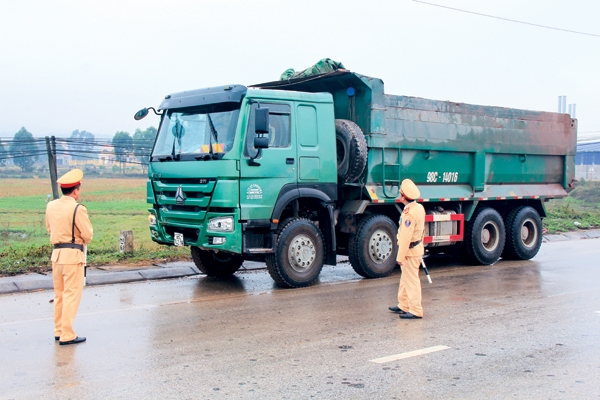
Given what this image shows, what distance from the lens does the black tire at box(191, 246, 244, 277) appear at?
1123 cm

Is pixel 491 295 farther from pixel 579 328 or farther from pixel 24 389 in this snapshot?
pixel 24 389

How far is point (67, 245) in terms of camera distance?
6789mm

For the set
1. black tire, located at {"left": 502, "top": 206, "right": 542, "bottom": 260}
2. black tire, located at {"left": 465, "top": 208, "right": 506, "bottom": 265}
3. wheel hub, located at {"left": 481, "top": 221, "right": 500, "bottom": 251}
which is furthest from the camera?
black tire, located at {"left": 502, "top": 206, "right": 542, "bottom": 260}

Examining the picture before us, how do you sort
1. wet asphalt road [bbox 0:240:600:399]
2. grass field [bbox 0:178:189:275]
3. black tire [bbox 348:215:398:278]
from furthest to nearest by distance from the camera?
grass field [bbox 0:178:189:275]
black tire [bbox 348:215:398:278]
wet asphalt road [bbox 0:240:600:399]

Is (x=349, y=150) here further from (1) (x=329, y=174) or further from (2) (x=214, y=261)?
(2) (x=214, y=261)

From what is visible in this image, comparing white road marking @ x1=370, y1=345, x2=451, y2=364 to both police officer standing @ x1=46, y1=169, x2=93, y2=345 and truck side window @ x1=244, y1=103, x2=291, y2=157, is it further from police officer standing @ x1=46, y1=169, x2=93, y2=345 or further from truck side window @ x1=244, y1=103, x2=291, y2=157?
truck side window @ x1=244, y1=103, x2=291, y2=157

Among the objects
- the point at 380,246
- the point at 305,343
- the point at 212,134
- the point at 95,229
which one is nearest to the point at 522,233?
the point at 380,246

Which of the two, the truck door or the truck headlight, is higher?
the truck door

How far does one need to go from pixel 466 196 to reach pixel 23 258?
26.8 ft

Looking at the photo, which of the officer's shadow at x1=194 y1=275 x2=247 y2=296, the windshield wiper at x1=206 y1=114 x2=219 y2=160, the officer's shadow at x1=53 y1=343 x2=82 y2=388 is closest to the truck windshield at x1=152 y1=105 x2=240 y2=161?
the windshield wiper at x1=206 y1=114 x2=219 y2=160

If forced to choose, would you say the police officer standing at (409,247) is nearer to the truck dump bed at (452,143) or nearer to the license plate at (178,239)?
the truck dump bed at (452,143)

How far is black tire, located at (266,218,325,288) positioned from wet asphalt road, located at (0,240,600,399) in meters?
0.24

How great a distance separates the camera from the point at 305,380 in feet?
17.7

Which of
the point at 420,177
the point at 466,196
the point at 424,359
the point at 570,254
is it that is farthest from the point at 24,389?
the point at 570,254
